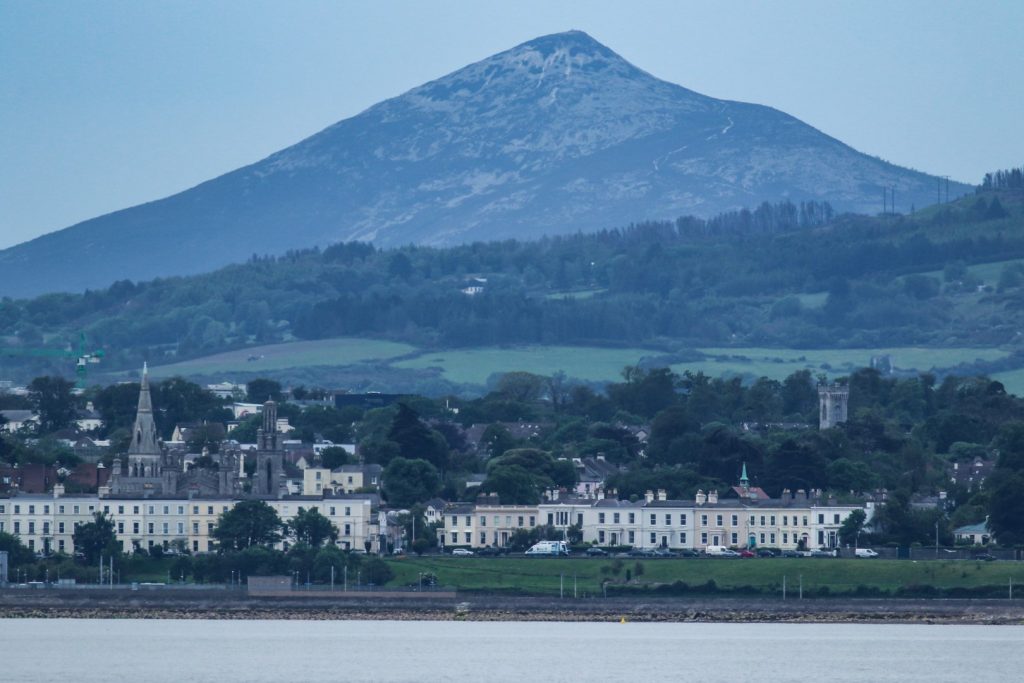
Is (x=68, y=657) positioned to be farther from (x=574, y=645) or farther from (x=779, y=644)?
(x=779, y=644)

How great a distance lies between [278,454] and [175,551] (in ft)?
30.3

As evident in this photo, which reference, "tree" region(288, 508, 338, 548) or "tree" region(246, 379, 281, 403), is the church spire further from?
"tree" region(246, 379, 281, 403)

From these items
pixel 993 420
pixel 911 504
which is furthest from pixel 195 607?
pixel 993 420

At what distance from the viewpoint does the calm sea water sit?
217 feet

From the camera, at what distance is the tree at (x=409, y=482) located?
11025 cm

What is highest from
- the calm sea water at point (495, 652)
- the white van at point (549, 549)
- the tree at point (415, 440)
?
the tree at point (415, 440)

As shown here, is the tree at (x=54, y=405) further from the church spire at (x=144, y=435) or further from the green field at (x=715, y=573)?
the green field at (x=715, y=573)

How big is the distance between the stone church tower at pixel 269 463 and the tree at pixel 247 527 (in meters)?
8.06

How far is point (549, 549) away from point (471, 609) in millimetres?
12282

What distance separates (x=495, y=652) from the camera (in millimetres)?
72438

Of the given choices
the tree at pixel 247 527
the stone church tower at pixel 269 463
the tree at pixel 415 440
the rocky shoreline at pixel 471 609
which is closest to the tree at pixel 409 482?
the stone church tower at pixel 269 463

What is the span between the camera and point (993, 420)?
462 ft

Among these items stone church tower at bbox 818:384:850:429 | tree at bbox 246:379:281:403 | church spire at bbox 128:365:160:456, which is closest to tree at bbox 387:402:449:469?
church spire at bbox 128:365:160:456

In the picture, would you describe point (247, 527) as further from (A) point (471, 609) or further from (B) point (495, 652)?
(B) point (495, 652)
